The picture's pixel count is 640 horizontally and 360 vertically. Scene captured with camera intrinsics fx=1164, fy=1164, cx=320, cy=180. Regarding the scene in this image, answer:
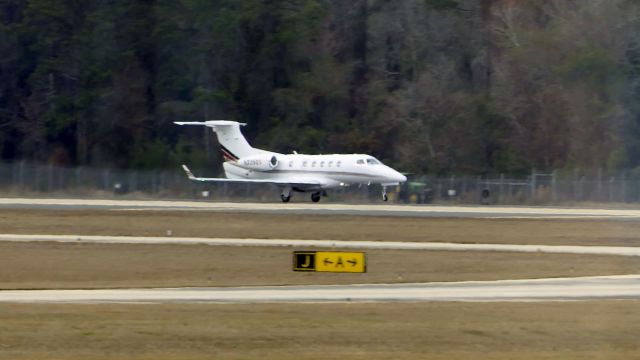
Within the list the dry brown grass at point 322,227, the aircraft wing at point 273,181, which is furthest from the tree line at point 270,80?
the dry brown grass at point 322,227

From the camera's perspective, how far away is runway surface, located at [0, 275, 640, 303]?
21000 millimetres

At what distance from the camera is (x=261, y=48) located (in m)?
75.9

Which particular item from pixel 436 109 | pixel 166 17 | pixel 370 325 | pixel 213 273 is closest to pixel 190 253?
pixel 213 273

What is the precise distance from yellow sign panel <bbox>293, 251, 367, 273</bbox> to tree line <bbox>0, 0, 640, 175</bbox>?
149 ft

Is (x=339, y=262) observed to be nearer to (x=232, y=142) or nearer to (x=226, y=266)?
(x=226, y=266)

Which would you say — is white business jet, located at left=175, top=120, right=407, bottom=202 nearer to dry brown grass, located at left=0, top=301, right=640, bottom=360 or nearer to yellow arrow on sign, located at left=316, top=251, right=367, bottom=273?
yellow arrow on sign, located at left=316, top=251, right=367, bottom=273

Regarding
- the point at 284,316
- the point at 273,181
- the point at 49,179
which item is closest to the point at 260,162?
the point at 273,181

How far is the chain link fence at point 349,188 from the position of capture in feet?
191

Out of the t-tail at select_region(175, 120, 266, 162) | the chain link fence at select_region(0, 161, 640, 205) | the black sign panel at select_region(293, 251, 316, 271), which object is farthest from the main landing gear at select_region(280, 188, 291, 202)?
the black sign panel at select_region(293, 251, 316, 271)

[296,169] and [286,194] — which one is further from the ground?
[296,169]

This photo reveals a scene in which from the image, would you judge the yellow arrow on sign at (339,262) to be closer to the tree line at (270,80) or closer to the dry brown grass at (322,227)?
the dry brown grass at (322,227)

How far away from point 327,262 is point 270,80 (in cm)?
5384

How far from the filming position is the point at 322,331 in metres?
17.1

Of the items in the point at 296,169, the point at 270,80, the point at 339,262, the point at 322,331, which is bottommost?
Result: the point at 322,331
